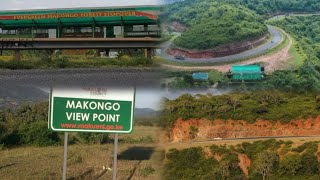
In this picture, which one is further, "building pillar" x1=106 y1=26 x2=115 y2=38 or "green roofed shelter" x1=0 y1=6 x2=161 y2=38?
"building pillar" x1=106 y1=26 x2=115 y2=38

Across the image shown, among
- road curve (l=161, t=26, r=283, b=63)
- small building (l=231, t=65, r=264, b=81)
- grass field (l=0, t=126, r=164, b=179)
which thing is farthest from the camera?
small building (l=231, t=65, r=264, b=81)

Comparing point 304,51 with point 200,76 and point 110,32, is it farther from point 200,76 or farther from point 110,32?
point 110,32

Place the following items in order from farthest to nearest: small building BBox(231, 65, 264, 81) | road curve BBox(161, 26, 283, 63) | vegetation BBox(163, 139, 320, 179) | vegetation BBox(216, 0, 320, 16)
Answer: vegetation BBox(163, 139, 320, 179) → vegetation BBox(216, 0, 320, 16) → small building BBox(231, 65, 264, 81) → road curve BBox(161, 26, 283, 63)

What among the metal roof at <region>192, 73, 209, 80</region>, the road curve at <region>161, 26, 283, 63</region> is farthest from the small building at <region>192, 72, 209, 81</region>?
the road curve at <region>161, 26, 283, 63</region>

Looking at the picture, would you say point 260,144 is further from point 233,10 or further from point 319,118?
point 233,10

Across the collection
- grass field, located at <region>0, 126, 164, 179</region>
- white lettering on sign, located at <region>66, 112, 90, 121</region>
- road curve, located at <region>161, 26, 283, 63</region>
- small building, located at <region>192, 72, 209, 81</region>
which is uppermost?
road curve, located at <region>161, 26, 283, 63</region>

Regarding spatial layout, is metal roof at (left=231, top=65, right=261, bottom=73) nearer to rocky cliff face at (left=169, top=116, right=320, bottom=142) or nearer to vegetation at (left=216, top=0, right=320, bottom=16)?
vegetation at (left=216, top=0, right=320, bottom=16)

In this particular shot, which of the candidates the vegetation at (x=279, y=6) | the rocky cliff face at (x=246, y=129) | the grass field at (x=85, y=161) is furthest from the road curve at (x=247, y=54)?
the rocky cliff face at (x=246, y=129)
